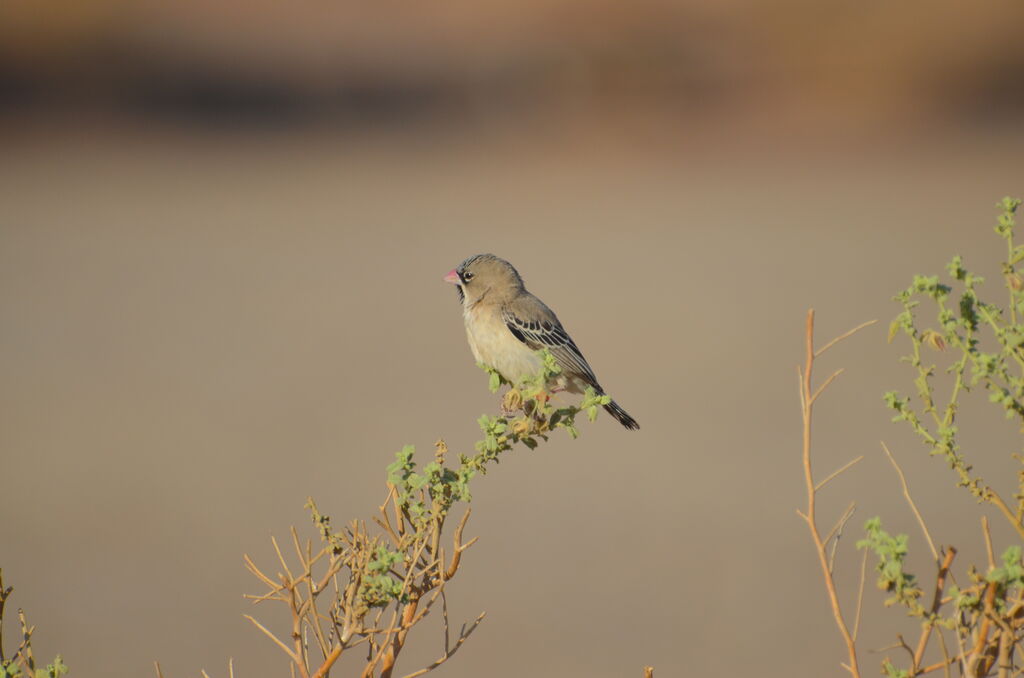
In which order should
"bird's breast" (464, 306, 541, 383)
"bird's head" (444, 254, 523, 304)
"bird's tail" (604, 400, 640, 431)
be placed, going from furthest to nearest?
"bird's head" (444, 254, 523, 304) → "bird's breast" (464, 306, 541, 383) → "bird's tail" (604, 400, 640, 431)

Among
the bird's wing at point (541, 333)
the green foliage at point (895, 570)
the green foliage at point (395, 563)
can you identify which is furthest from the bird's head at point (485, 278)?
the green foliage at point (895, 570)

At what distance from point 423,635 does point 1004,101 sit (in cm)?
2344

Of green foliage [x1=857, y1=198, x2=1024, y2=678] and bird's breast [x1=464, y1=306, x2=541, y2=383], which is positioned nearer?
green foliage [x1=857, y1=198, x2=1024, y2=678]

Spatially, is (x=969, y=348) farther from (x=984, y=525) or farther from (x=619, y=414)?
(x=619, y=414)

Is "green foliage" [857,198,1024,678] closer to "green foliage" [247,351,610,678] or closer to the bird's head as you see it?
"green foliage" [247,351,610,678]

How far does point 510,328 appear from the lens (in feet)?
17.5

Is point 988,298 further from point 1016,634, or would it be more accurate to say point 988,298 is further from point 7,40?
point 7,40

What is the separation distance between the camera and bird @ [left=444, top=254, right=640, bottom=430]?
522cm

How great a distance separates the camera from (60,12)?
25797mm

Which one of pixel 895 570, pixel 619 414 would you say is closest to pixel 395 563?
pixel 895 570

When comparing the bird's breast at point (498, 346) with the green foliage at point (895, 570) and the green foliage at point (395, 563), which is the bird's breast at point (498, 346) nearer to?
the green foliage at point (395, 563)

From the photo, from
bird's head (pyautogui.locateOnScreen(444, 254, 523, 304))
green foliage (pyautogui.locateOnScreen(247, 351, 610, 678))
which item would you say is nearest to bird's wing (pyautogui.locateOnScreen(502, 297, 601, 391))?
bird's head (pyautogui.locateOnScreen(444, 254, 523, 304))

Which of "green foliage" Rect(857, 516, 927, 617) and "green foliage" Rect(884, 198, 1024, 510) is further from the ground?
"green foliage" Rect(884, 198, 1024, 510)

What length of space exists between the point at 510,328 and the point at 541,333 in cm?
19
